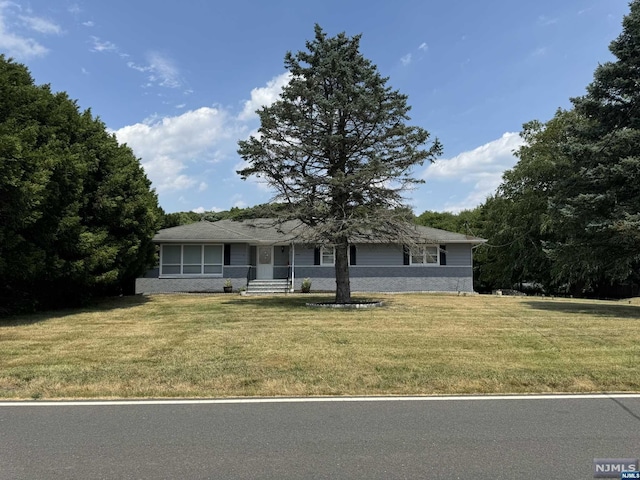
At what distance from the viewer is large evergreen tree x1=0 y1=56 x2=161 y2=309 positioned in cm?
1320

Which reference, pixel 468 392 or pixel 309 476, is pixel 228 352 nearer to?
pixel 468 392

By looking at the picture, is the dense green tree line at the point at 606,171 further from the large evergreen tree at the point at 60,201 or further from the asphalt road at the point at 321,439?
the large evergreen tree at the point at 60,201

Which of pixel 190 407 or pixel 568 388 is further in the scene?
pixel 568 388

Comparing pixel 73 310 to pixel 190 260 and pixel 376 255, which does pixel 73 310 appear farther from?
pixel 376 255

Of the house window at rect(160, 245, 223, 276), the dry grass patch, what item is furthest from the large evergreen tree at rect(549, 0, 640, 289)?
the house window at rect(160, 245, 223, 276)

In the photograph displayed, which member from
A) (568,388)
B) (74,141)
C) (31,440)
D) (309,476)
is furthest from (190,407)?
(74,141)

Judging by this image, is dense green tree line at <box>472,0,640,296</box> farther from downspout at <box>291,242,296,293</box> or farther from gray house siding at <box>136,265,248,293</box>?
gray house siding at <box>136,265,248,293</box>

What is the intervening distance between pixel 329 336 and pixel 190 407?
17.4 feet

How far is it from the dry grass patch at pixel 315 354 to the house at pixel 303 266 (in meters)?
10.4

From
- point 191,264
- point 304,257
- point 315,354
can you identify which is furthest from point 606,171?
point 191,264

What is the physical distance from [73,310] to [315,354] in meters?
11.8

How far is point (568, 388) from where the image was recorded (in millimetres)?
7141

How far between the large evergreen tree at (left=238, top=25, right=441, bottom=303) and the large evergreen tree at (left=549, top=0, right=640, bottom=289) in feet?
17.5

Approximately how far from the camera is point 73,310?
17.4 meters
